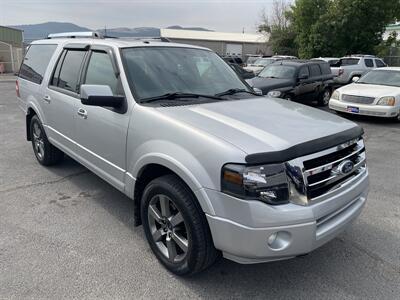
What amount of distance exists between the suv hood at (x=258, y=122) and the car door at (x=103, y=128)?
597 mm

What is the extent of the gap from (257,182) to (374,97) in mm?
8724

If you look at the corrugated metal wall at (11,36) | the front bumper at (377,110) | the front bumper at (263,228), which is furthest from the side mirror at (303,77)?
the corrugated metal wall at (11,36)

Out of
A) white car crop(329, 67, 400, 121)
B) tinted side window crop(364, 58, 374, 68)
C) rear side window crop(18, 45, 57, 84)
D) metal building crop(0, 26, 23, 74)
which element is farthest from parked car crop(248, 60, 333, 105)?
metal building crop(0, 26, 23, 74)

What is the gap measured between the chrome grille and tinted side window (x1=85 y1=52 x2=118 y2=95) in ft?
6.41

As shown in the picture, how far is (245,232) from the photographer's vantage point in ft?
8.07

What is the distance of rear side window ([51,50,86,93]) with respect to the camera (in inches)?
171

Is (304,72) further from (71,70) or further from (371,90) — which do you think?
(71,70)

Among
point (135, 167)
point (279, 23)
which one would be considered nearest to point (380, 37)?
point (279, 23)

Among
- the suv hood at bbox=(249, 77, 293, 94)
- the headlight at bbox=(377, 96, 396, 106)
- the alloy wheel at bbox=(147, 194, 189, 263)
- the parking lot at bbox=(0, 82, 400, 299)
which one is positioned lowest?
the parking lot at bbox=(0, 82, 400, 299)

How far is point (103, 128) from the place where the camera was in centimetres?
370

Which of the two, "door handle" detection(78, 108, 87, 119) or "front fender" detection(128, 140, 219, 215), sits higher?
"door handle" detection(78, 108, 87, 119)

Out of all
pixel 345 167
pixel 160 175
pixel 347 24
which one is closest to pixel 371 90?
pixel 345 167

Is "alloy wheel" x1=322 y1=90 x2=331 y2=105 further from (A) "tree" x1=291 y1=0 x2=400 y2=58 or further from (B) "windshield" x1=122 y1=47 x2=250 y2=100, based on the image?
(A) "tree" x1=291 y1=0 x2=400 y2=58

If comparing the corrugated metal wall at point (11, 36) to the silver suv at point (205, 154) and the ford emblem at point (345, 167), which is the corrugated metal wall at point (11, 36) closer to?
the silver suv at point (205, 154)
